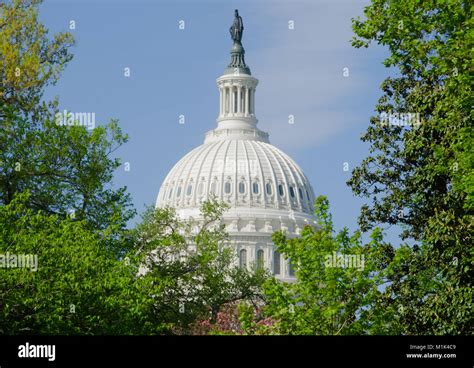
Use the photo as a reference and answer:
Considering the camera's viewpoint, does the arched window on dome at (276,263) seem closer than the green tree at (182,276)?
No

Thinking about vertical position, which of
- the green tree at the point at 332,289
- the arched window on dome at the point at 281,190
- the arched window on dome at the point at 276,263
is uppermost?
the arched window on dome at the point at 281,190

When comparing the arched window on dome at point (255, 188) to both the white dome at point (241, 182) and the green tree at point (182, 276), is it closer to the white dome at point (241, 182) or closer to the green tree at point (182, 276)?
the white dome at point (241, 182)

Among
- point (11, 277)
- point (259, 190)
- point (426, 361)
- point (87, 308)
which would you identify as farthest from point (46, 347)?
point (259, 190)

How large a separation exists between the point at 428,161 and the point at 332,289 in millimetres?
5493

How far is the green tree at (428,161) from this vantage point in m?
34.3

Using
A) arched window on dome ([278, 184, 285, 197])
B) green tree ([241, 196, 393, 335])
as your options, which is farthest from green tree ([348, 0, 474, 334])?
arched window on dome ([278, 184, 285, 197])

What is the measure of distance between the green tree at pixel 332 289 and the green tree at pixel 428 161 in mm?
902

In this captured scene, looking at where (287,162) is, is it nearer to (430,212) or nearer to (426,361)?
(430,212)

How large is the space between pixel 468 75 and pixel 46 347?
51.2 feet

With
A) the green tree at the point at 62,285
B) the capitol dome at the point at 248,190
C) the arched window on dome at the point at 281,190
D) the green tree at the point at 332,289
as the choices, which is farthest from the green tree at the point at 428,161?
the arched window on dome at the point at 281,190

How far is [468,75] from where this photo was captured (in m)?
33.6

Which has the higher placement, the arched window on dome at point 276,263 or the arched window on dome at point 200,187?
the arched window on dome at point 200,187
